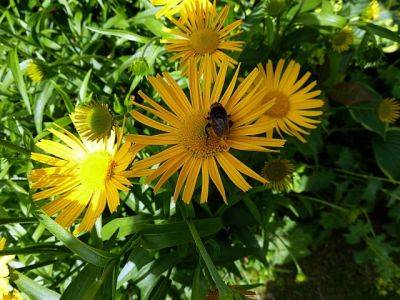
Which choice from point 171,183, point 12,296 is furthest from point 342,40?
point 12,296

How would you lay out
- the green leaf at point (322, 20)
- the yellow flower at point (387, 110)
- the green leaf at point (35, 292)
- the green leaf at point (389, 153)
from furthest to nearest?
the green leaf at point (389, 153) < the yellow flower at point (387, 110) < the green leaf at point (322, 20) < the green leaf at point (35, 292)

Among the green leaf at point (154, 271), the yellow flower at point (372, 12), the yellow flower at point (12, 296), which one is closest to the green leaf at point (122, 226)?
the green leaf at point (154, 271)

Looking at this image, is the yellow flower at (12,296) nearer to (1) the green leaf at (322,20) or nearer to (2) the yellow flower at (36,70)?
(2) the yellow flower at (36,70)

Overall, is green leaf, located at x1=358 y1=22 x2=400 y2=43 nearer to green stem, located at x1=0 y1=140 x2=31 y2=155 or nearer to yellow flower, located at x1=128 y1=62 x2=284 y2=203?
yellow flower, located at x1=128 y1=62 x2=284 y2=203

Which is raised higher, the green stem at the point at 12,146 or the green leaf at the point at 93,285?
the green stem at the point at 12,146

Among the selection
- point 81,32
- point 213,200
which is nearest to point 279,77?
point 213,200

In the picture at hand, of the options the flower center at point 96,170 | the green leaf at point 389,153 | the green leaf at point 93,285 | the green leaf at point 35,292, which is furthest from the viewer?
the green leaf at point 389,153

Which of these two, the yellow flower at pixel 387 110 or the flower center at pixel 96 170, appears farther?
the yellow flower at pixel 387 110
